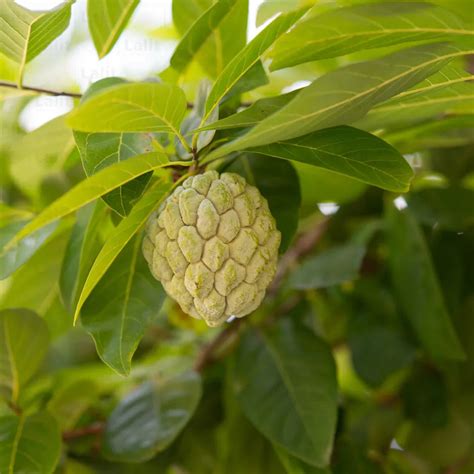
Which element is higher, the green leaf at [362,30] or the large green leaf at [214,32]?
the green leaf at [362,30]

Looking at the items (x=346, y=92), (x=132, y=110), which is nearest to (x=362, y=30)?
(x=346, y=92)

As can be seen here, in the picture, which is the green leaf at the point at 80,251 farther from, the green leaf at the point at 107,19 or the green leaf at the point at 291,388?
the green leaf at the point at 291,388

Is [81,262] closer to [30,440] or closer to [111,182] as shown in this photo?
[111,182]

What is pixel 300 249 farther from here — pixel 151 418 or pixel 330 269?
pixel 151 418

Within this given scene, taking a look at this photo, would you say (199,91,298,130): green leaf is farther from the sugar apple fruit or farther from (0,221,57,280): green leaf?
(0,221,57,280): green leaf

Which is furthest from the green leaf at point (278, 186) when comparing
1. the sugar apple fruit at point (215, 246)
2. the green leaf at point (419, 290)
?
the green leaf at point (419, 290)

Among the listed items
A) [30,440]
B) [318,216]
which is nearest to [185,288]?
[30,440]
